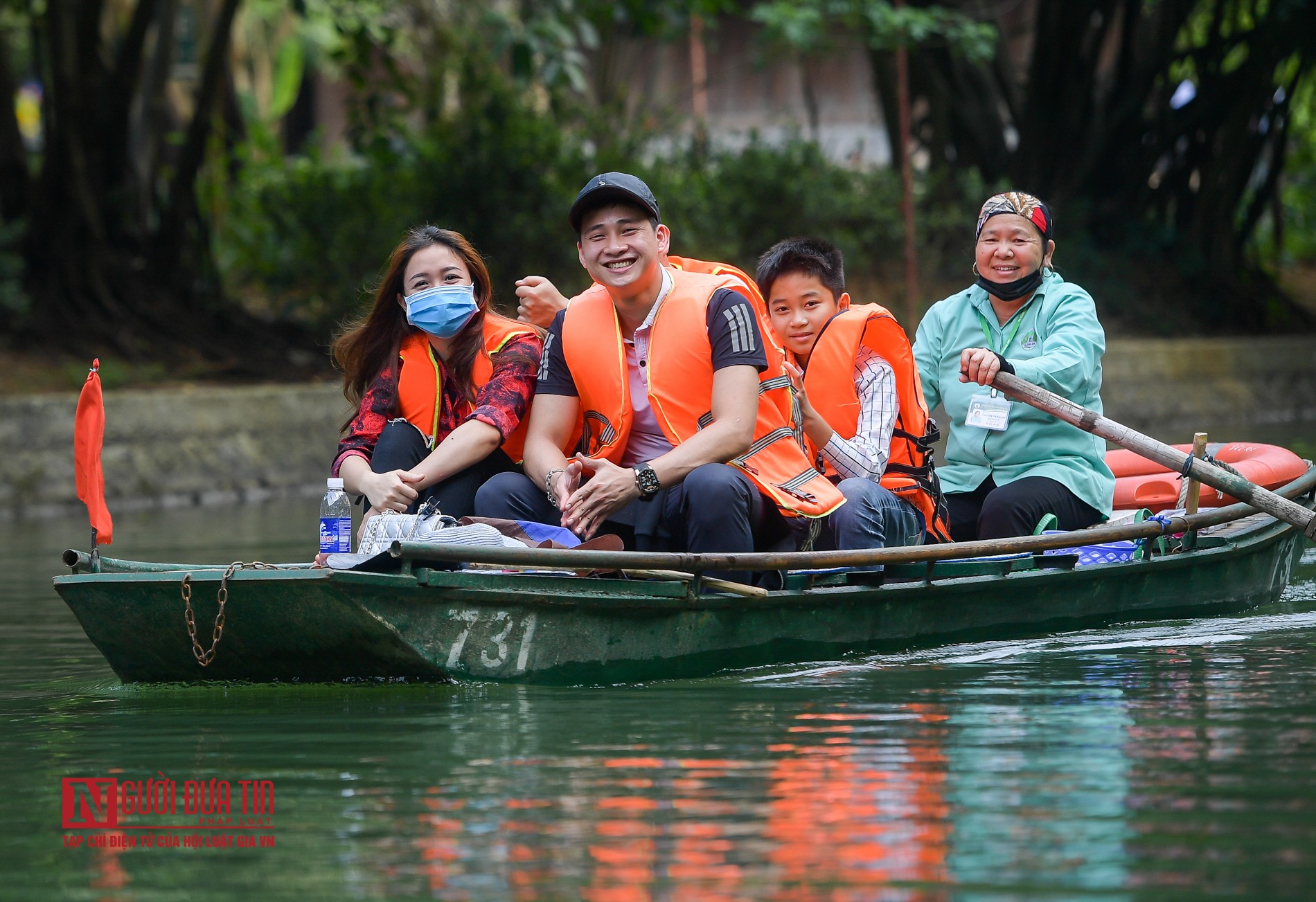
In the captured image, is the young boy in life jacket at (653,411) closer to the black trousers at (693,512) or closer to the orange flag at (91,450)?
the black trousers at (693,512)

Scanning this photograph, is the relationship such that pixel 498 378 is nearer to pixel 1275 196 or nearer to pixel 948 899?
pixel 948 899

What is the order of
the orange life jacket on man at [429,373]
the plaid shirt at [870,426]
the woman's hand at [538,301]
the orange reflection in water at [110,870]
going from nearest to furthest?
the orange reflection in water at [110,870], the plaid shirt at [870,426], the orange life jacket on man at [429,373], the woman's hand at [538,301]

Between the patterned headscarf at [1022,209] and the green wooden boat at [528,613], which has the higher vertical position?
the patterned headscarf at [1022,209]

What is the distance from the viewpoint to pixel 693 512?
492cm

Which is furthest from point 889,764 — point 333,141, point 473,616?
point 333,141

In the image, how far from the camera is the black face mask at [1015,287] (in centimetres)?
589

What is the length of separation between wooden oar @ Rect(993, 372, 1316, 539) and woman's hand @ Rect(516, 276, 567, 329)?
1406mm

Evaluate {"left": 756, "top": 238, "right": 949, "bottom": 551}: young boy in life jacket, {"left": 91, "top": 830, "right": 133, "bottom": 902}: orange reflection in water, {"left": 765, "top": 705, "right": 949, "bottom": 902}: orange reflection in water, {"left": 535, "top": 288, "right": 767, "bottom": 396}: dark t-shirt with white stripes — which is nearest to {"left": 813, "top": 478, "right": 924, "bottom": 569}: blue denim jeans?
{"left": 756, "top": 238, "right": 949, "bottom": 551}: young boy in life jacket

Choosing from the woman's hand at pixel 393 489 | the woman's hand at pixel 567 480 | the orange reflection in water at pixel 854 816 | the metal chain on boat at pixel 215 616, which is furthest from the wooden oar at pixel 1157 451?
the metal chain on boat at pixel 215 616

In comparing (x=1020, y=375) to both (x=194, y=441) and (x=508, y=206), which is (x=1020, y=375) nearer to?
(x=194, y=441)

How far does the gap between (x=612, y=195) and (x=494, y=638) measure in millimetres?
1258

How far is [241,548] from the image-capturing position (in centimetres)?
888

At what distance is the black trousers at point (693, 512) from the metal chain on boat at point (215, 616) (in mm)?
732

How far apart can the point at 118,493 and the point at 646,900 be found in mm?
10083
